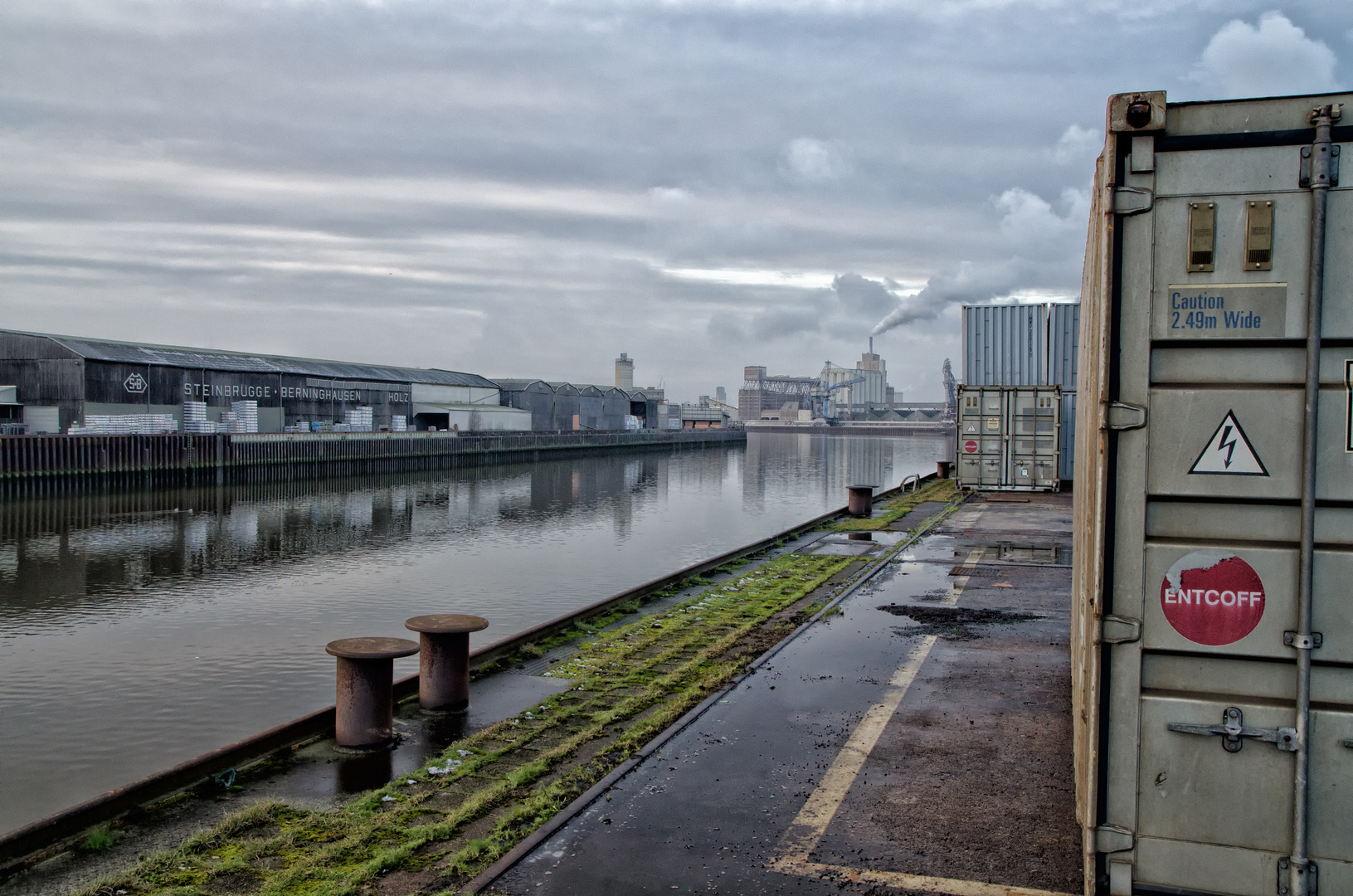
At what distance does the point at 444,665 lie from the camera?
9430 mm

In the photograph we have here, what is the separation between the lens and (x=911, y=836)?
20.4 feet

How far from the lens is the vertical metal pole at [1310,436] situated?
414cm

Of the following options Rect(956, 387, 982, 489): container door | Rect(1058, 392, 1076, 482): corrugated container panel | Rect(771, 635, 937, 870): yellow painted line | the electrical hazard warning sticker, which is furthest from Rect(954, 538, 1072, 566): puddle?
the electrical hazard warning sticker

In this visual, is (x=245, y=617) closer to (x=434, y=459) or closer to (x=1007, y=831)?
(x=1007, y=831)

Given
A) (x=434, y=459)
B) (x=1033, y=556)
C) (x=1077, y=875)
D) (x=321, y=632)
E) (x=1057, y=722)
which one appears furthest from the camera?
(x=434, y=459)

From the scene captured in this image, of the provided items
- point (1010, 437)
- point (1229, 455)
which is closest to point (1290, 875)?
point (1229, 455)

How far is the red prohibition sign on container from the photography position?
4.29 metres

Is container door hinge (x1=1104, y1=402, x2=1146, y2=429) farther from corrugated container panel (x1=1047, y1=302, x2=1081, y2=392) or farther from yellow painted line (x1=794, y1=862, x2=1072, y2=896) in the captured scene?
corrugated container panel (x1=1047, y1=302, x2=1081, y2=392)

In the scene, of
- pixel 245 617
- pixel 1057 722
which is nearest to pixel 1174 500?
pixel 1057 722

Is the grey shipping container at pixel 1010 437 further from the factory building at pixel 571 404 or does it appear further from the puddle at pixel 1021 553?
the factory building at pixel 571 404

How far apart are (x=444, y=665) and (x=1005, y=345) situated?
26901 mm

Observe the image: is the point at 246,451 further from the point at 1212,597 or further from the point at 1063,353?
the point at 1212,597

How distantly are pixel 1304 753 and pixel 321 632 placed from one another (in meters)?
14.7

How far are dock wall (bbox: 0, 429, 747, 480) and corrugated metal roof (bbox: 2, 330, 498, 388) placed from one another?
6.27 meters
